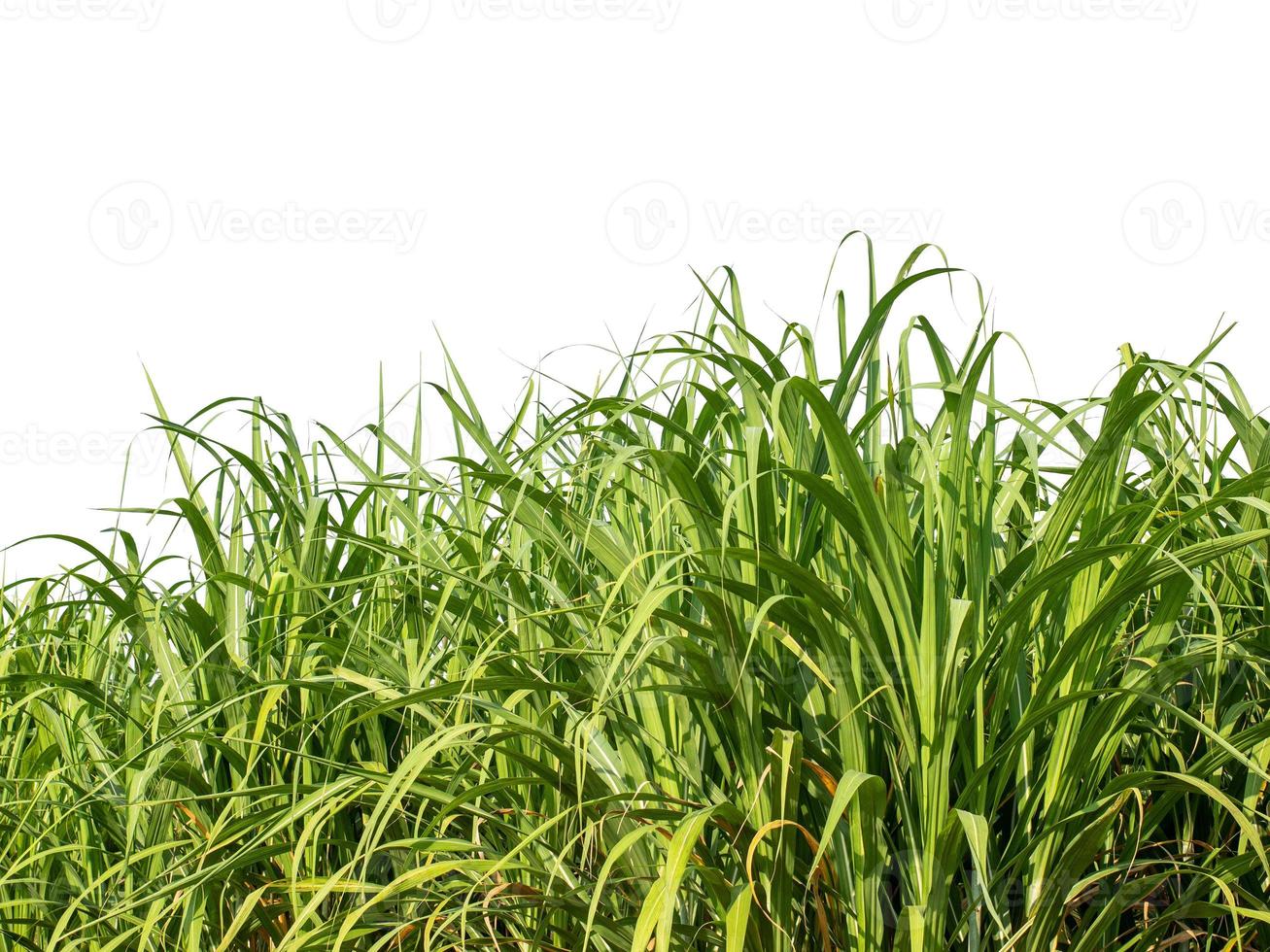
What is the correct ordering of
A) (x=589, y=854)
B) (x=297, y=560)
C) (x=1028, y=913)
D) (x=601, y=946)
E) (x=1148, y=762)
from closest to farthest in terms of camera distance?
(x=1028, y=913)
(x=601, y=946)
(x=589, y=854)
(x=1148, y=762)
(x=297, y=560)

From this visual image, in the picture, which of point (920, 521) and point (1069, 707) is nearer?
point (1069, 707)

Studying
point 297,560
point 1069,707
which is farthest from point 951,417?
point 297,560

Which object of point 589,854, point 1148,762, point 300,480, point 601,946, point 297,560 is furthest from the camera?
point 300,480

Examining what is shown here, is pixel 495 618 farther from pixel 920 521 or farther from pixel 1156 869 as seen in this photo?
pixel 1156 869

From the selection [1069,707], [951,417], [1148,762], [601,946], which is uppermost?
[951,417]

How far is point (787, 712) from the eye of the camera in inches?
62.1

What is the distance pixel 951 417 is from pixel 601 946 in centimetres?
79

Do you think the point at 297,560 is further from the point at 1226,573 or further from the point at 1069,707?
the point at 1226,573

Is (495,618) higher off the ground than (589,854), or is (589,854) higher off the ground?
(495,618)

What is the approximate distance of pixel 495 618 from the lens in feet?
Answer: 6.20

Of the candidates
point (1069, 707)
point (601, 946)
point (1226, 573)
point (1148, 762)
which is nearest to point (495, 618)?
point (601, 946)

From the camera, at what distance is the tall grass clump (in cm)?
145

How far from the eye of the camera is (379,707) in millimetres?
1496

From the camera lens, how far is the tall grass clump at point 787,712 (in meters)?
1.45
